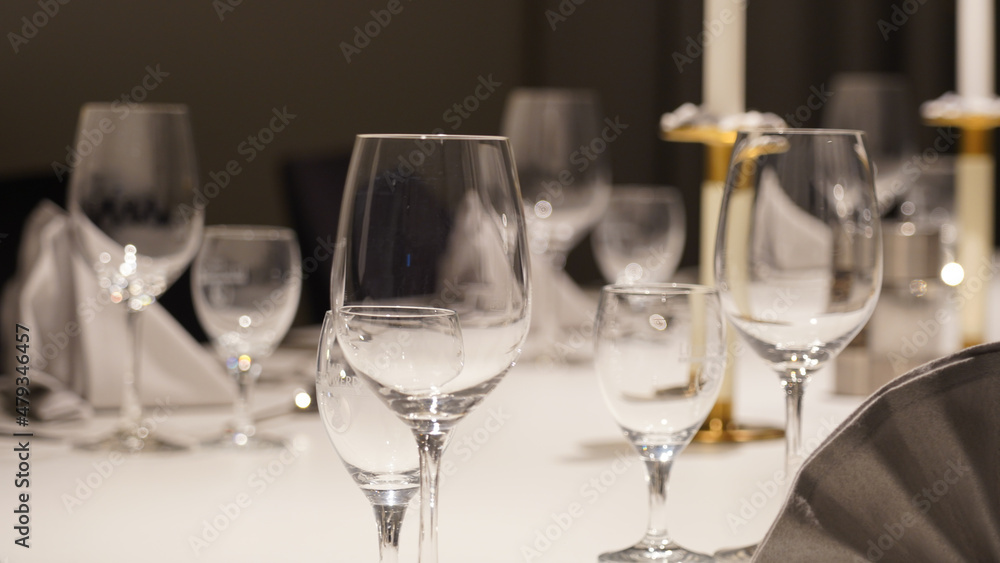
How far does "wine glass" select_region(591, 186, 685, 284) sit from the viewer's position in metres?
1.65

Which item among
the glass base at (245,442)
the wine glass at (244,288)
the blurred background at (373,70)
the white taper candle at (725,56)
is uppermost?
the blurred background at (373,70)

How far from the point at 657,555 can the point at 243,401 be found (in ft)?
1.71

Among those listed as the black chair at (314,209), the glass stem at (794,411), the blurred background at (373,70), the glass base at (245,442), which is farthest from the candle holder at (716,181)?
the black chair at (314,209)

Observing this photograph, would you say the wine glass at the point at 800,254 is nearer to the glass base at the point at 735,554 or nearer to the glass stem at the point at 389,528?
the glass base at the point at 735,554

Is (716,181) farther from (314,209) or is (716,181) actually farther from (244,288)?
(314,209)

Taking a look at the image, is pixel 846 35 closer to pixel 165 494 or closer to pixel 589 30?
pixel 589 30

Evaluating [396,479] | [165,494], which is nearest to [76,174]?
[165,494]

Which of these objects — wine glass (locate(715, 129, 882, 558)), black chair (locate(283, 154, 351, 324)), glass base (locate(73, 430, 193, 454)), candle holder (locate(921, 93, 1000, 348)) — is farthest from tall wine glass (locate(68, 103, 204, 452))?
black chair (locate(283, 154, 351, 324))

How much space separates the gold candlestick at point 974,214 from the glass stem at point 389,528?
0.99 m

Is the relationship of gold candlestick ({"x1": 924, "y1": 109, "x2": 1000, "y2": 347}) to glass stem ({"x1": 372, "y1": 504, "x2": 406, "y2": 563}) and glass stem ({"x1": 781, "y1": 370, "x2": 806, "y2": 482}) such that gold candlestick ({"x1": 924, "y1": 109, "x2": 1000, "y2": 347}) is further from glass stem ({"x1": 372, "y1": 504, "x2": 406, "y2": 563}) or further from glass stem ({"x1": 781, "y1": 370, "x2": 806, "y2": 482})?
glass stem ({"x1": 372, "y1": 504, "x2": 406, "y2": 563})

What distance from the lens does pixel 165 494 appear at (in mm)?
917

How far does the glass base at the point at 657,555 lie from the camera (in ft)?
2.45

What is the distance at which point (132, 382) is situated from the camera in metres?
1.13

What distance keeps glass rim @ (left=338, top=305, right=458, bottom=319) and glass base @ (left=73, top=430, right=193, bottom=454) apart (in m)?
0.51
